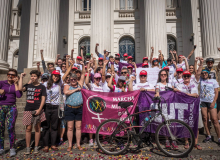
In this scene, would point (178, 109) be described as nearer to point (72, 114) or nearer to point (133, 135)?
point (133, 135)

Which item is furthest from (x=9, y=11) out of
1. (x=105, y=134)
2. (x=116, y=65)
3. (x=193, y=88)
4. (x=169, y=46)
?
(x=169, y=46)

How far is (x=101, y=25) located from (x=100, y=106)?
29.6ft

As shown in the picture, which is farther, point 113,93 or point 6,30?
point 6,30

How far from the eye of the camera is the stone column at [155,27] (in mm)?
11938

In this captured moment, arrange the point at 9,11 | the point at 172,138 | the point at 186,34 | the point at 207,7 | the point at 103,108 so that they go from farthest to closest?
the point at 186,34 < the point at 9,11 < the point at 207,7 < the point at 103,108 < the point at 172,138

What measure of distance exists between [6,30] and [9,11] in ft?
4.51

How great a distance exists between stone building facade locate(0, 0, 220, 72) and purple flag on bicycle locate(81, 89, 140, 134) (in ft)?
23.6

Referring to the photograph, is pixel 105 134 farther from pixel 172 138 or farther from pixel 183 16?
pixel 183 16

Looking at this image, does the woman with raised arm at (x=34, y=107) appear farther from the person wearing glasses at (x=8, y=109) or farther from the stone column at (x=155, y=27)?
the stone column at (x=155, y=27)

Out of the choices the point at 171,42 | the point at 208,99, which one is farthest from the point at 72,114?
the point at 171,42

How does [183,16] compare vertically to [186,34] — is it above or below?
above

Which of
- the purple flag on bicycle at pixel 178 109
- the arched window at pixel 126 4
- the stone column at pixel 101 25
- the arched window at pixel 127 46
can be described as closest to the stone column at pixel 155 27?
the stone column at pixel 101 25

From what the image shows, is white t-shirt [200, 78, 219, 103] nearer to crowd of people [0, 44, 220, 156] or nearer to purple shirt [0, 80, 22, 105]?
crowd of people [0, 44, 220, 156]

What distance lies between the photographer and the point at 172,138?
4.21 metres
